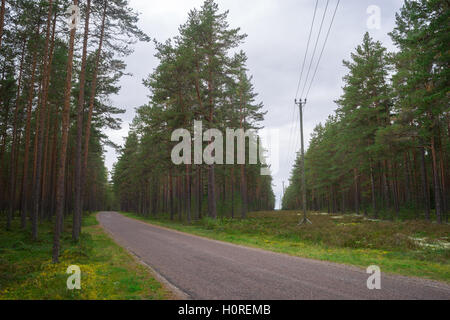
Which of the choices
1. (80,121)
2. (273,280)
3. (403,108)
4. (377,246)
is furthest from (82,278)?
(403,108)

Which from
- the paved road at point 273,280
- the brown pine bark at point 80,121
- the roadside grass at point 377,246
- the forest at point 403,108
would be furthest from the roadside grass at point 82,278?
the forest at point 403,108

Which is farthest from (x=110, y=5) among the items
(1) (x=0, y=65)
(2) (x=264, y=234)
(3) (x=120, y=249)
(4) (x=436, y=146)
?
(4) (x=436, y=146)

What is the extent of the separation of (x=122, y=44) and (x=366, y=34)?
1081 inches

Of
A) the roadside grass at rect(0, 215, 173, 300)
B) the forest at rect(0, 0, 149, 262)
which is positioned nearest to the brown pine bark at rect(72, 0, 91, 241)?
the forest at rect(0, 0, 149, 262)

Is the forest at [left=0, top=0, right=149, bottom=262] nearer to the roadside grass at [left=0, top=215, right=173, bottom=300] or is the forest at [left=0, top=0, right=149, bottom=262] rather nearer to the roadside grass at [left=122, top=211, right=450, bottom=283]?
the roadside grass at [left=0, top=215, right=173, bottom=300]

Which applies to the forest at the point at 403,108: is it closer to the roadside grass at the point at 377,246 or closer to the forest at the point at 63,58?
the roadside grass at the point at 377,246

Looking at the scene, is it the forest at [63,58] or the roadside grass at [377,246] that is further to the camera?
the forest at [63,58]

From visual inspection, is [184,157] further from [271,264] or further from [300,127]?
[271,264]

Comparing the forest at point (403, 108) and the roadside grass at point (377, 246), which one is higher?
the forest at point (403, 108)

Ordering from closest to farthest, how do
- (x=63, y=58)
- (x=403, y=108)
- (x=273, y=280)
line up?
(x=273, y=280) → (x=63, y=58) → (x=403, y=108)

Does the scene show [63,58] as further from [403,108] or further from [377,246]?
[403,108]

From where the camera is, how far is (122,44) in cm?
1571

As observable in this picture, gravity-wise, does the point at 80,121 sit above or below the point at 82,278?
above

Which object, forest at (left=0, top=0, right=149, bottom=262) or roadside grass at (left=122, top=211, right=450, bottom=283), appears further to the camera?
forest at (left=0, top=0, right=149, bottom=262)
